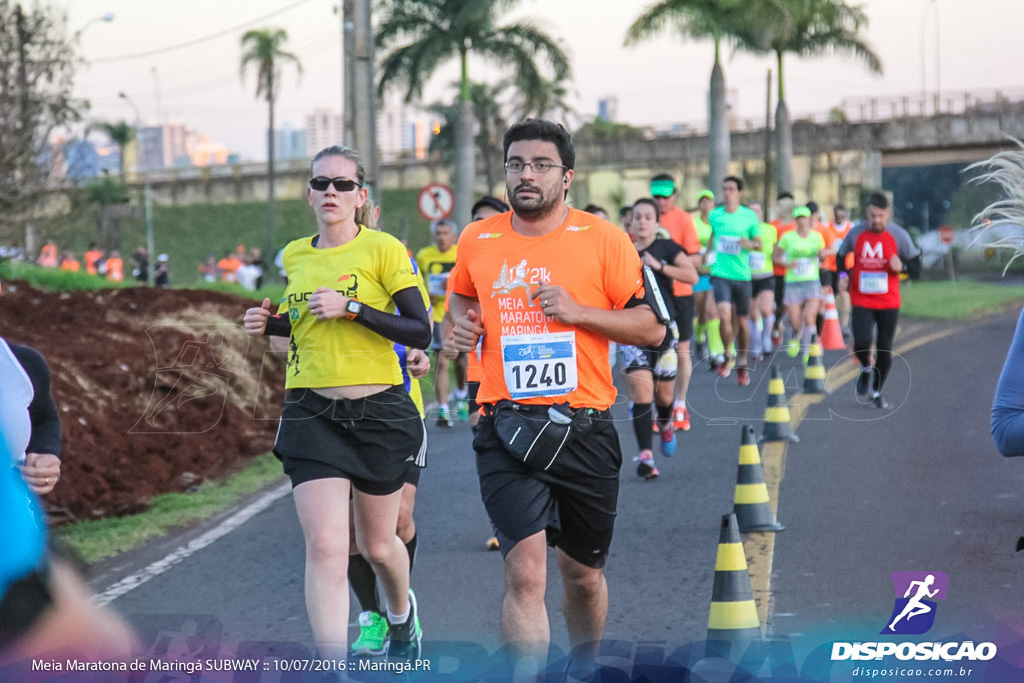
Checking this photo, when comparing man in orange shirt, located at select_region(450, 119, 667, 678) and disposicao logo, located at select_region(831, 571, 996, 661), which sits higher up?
man in orange shirt, located at select_region(450, 119, 667, 678)

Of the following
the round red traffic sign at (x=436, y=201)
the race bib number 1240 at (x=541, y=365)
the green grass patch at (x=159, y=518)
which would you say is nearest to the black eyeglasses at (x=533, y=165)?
the race bib number 1240 at (x=541, y=365)

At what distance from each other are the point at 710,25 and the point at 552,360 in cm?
3385

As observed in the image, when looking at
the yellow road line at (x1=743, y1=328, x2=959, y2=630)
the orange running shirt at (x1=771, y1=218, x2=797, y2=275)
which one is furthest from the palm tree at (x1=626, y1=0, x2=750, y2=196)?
the yellow road line at (x1=743, y1=328, x2=959, y2=630)

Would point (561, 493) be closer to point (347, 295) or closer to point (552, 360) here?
point (552, 360)

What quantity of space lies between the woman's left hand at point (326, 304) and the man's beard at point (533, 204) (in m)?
0.76

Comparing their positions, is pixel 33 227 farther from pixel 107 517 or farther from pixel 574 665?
pixel 574 665

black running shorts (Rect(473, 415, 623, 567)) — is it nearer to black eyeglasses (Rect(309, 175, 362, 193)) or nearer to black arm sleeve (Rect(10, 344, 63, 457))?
black eyeglasses (Rect(309, 175, 362, 193))

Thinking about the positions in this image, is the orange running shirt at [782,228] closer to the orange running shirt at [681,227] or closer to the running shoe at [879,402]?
the running shoe at [879,402]

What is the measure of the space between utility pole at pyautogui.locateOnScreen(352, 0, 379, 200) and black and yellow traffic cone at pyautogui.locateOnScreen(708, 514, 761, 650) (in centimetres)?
1321

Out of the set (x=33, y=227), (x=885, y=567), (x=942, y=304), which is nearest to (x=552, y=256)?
(x=885, y=567)

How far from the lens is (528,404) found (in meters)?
4.77

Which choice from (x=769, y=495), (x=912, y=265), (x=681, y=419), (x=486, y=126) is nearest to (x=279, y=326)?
(x=769, y=495)

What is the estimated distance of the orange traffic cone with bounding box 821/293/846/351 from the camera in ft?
65.8

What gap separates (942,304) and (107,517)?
24119mm
